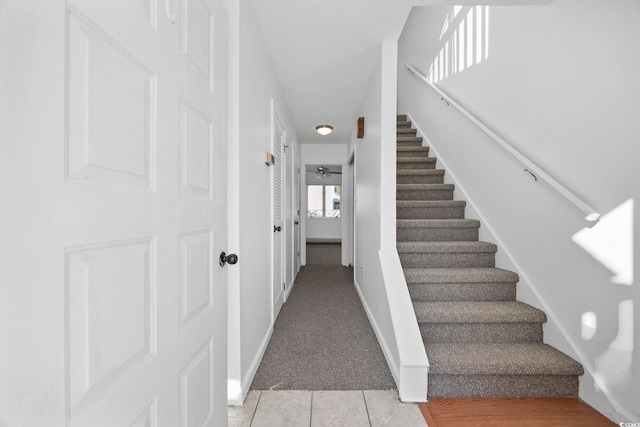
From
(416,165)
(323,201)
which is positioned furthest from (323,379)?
(323,201)

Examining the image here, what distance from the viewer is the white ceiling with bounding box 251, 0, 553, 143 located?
1836mm

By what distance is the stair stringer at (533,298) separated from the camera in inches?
60.3

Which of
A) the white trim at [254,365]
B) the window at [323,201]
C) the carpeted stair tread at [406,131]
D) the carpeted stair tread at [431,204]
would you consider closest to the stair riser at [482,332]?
the white trim at [254,365]

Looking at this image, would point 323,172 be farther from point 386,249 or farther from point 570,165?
point 570,165

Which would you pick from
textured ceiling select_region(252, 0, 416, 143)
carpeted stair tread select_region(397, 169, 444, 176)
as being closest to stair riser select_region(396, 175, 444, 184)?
carpeted stair tread select_region(397, 169, 444, 176)

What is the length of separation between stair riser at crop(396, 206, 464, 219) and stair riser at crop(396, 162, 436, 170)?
2.70 feet

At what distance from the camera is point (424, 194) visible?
3084mm

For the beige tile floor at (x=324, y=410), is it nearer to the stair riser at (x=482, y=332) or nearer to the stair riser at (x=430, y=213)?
the stair riser at (x=482, y=332)

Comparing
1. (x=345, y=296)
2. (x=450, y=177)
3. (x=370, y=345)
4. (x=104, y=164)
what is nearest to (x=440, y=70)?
(x=450, y=177)

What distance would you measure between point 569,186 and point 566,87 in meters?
0.57

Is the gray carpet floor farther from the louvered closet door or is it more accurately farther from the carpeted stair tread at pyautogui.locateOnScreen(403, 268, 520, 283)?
the carpeted stair tread at pyautogui.locateOnScreen(403, 268, 520, 283)

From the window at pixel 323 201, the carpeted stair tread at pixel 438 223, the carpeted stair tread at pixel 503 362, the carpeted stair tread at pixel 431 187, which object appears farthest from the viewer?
the window at pixel 323 201

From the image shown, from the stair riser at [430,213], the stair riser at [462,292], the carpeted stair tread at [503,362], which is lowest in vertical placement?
the carpeted stair tread at [503,362]

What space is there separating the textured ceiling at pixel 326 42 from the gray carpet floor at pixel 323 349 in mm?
2313
